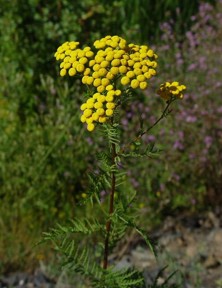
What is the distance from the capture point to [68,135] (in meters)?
4.02

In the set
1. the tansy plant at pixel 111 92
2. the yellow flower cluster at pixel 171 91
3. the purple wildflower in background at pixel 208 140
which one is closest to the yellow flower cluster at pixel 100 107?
the tansy plant at pixel 111 92

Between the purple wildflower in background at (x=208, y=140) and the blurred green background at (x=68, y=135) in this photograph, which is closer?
the blurred green background at (x=68, y=135)

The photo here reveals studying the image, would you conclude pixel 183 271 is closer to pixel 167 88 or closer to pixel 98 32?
pixel 167 88

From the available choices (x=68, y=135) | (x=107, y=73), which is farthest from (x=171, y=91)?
(x=68, y=135)

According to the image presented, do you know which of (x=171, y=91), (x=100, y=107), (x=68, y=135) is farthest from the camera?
(x=68, y=135)

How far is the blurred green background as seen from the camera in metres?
3.89

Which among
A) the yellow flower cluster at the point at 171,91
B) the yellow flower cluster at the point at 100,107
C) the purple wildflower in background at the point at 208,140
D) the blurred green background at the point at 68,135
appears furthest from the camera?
the purple wildflower in background at the point at 208,140

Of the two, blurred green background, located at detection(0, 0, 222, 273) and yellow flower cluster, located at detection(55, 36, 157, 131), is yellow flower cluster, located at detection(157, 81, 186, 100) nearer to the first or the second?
yellow flower cluster, located at detection(55, 36, 157, 131)

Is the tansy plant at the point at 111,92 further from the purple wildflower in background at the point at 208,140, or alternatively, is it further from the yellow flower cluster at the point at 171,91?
the purple wildflower in background at the point at 208,140

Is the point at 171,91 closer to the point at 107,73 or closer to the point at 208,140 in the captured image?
the point at 107,73

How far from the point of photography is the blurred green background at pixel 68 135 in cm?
389

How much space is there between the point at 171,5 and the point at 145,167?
205 cm

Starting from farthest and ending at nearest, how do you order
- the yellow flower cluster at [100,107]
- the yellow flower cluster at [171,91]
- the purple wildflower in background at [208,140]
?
the purple wildflower in background at [208,140]
the yellow flower cluster at [171,91]
the yellow flower cluster at [100,107]

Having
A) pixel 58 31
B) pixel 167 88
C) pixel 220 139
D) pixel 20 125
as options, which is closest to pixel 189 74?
pixel 220 139
